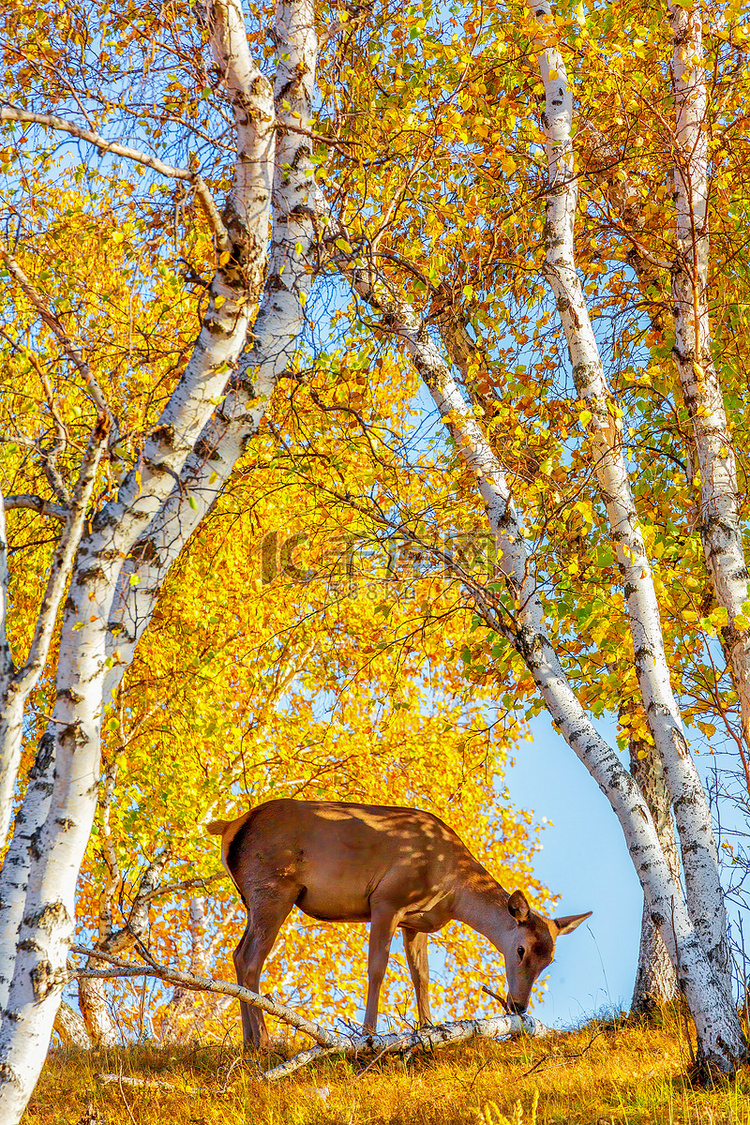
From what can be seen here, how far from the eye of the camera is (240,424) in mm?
6676

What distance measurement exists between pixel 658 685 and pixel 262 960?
4595 mm

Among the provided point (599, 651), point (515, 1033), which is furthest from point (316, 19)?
point (515, 1033)

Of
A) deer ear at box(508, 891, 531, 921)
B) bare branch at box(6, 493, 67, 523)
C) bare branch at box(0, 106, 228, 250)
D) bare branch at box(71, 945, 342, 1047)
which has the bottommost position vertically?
Answer: bare branch at box(71, 945, 342, 1047)

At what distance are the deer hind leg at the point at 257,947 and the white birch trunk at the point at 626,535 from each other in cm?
415

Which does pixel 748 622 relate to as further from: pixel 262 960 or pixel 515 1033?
pixel 262 960

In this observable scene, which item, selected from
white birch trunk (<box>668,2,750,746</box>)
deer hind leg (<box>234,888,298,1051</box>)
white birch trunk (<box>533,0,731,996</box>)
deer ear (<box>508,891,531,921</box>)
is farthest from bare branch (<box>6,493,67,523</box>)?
deer ear (<box>508,891,531,921</box>)

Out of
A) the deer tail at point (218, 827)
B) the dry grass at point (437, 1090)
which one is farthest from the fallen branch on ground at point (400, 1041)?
the deer tail at point (218, 827)

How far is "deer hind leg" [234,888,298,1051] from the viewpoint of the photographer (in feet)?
29.0

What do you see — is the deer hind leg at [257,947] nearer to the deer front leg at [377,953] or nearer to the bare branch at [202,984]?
the deer front leg at [377,953]

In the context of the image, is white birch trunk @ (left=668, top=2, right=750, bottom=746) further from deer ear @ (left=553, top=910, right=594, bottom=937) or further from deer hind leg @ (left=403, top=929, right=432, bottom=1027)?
deer hind leg @ (left=403, top=929, right=432, bottom=1027)

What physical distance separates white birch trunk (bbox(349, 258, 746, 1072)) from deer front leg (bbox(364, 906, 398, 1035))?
2968 mm

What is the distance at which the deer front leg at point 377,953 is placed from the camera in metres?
8.80

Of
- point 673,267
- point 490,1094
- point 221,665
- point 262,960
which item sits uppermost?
point 673,267

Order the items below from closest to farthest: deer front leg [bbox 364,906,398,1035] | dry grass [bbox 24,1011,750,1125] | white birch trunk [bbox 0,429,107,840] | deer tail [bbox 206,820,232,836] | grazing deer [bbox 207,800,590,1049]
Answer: white birch trunk [bbox 0,429,107,840] → dry grass [bbox 24,1011,750,1125] → deer front leg [bbox 364,906,398,1035] → grazing deer [bbox 207,800,590,1049] → deer tail [bbox 206,820,232,836]
